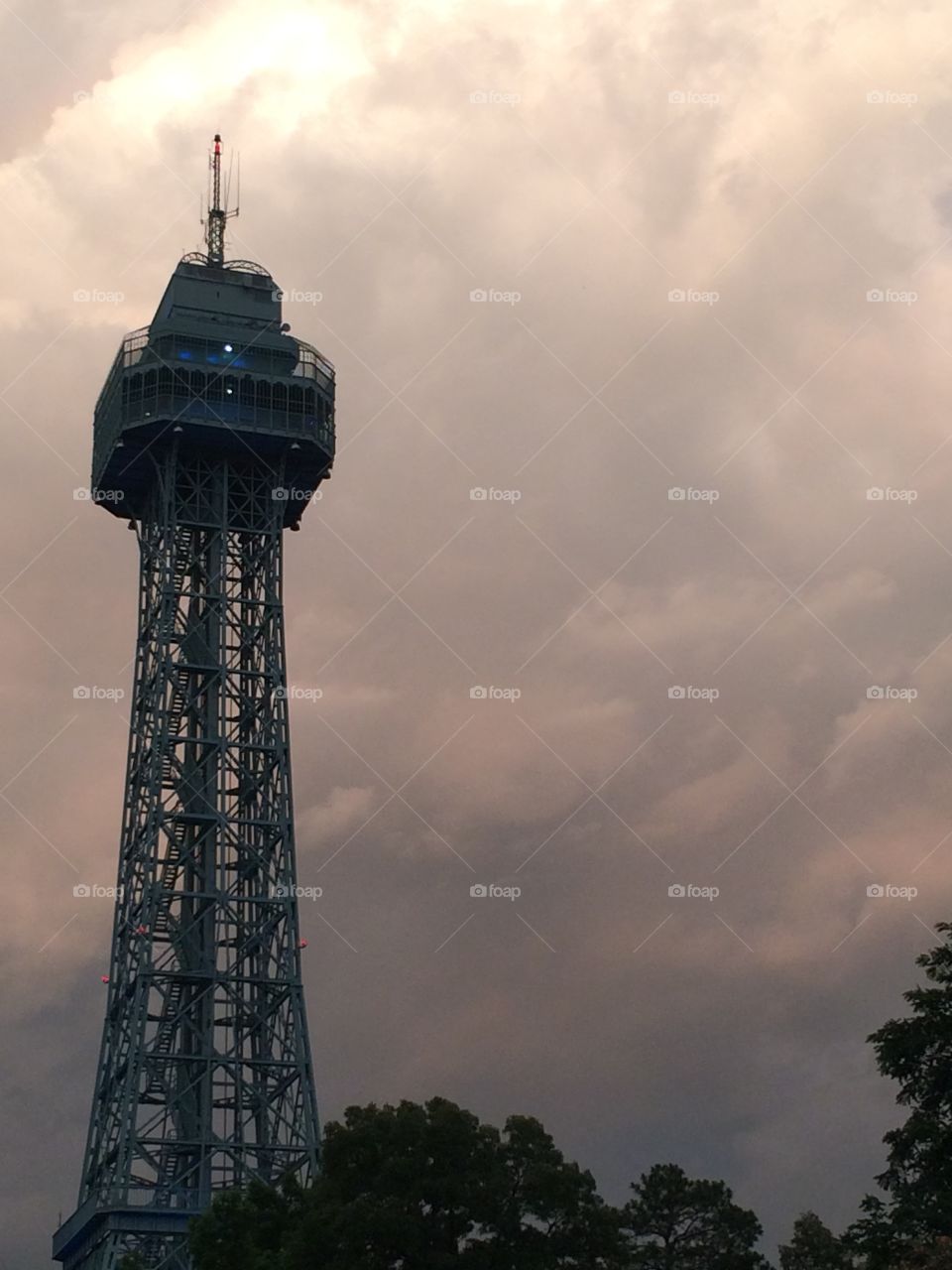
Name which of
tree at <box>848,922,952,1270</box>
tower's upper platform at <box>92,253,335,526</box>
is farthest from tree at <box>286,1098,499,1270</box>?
tower's upper platform at <box>92,253,335,526</box>

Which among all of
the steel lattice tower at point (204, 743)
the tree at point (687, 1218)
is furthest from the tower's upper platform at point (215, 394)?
the tree at point (687, 1218)

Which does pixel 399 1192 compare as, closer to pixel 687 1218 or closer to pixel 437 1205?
pixel 437 1205

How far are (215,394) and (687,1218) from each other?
217ft

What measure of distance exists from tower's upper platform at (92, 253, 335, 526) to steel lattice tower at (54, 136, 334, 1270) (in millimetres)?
177

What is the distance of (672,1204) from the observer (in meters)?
129

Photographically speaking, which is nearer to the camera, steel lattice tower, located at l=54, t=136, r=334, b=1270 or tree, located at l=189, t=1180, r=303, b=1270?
tree, located at l=189, t=1180, r=303, b=1270

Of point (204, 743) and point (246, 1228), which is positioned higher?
point (204, 743)

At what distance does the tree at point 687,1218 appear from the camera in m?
126

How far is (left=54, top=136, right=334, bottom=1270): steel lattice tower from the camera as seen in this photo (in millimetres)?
141750

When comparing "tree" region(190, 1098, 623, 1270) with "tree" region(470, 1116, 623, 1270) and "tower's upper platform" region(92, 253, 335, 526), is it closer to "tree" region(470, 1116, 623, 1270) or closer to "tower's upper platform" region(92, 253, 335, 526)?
"tree" region(470, 1116, 623, 1270)

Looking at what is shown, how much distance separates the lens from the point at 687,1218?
422 ft

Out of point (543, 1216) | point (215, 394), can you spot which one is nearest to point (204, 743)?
point (215, 394)

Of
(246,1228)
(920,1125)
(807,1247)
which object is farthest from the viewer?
(807,1247)

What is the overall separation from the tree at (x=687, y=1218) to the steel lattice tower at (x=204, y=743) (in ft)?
80.8
